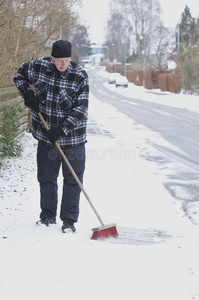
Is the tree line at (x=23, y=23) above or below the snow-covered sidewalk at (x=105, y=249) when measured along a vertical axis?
above

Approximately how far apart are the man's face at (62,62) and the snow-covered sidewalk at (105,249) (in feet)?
4.65

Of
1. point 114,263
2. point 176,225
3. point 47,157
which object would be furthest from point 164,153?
point 114,263

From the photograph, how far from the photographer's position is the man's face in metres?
4.33

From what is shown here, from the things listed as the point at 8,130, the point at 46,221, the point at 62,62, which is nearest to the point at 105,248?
the point at 46,221

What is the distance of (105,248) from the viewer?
13.3ft

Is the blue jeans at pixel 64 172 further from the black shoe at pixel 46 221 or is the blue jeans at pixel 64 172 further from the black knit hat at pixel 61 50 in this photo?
the black knit hat at pixel 61 50

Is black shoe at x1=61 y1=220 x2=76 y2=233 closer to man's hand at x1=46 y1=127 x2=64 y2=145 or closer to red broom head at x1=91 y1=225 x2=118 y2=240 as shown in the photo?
red broom head at x1=91 y1=225 x2=118 y2=240

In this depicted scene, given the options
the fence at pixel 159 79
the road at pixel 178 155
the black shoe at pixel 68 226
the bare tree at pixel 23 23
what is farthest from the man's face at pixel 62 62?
the fence at pixel 159 79

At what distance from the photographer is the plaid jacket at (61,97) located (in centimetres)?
442

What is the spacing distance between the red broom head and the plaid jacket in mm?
777

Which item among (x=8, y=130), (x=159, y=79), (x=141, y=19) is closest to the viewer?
(x=8, y=130)

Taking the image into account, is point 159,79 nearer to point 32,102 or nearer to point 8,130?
point 8,130

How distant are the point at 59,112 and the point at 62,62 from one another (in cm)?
43

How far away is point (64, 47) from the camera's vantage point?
431cm
